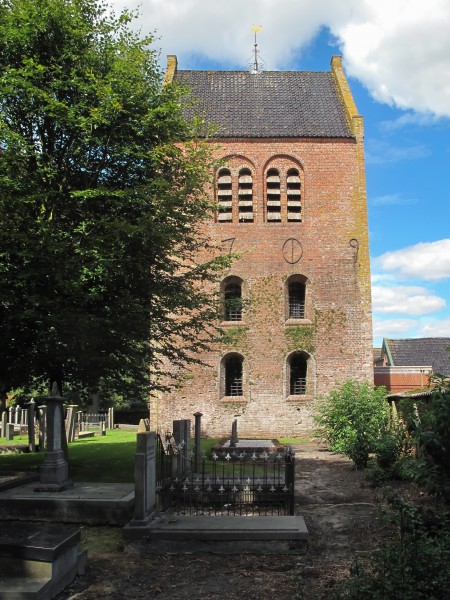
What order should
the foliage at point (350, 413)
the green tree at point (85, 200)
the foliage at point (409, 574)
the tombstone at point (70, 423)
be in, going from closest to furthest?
the foliage at point (409, 574)
the green tree at point (85, 200)
the foliage at point (350, 413)
the tombstone at point (70, 423)

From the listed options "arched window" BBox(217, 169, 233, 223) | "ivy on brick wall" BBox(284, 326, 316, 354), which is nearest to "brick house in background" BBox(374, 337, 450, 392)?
"ivy on brick wall" BBox(284, 326, 316, 354)

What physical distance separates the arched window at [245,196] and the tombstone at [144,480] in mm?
15706

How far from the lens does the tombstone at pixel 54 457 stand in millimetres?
9406

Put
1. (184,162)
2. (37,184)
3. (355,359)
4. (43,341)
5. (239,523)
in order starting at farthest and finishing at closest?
1. (355,359)
2. (184,162)
3. (37,184)
4. (43,341)
5. (239,523)

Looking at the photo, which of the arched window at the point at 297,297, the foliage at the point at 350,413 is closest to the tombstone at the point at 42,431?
the foliage at the point at 350,413

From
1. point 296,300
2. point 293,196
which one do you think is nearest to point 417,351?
point 296,300

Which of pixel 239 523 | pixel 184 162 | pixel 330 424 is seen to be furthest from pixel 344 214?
pixel 239 523

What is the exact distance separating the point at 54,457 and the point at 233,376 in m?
13.4

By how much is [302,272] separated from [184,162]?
1060 cm

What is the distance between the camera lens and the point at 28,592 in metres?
4.80

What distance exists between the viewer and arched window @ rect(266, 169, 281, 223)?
22.7 m

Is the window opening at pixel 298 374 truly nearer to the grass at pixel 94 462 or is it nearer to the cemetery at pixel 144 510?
the grass at pixel 94 462

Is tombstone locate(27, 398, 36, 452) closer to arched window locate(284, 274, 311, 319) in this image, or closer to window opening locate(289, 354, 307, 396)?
window opening locate(289, 354, 307, 396)

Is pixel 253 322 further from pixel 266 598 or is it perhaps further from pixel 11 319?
pixel 266 598
